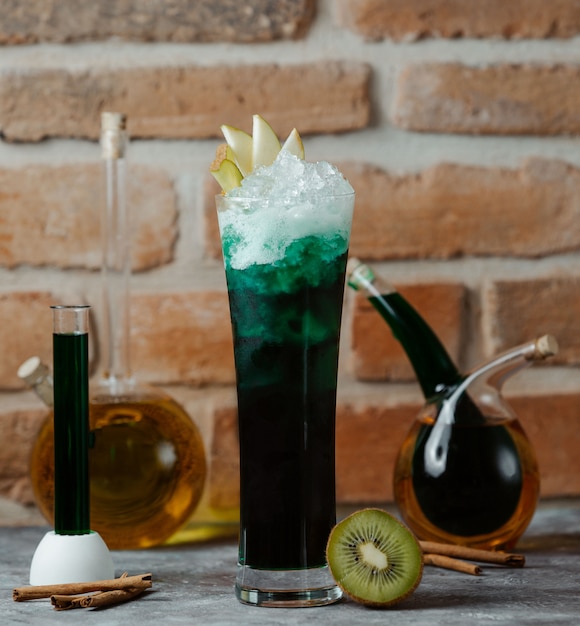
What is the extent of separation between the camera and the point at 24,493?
1.12 meters

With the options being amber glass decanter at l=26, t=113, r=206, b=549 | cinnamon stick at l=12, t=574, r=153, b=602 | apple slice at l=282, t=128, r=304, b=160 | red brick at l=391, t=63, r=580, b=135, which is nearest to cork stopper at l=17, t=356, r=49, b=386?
amber glass decanter at l=26, t=113, r=206, b=549

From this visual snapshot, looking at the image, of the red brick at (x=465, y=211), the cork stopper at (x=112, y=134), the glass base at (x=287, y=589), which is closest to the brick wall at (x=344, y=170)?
the red brick at (x=465, y=211)

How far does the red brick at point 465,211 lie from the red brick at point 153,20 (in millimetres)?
172

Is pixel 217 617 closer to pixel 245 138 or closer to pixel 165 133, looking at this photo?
pixel 245 138

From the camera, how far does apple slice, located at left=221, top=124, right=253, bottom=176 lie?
82 centimetres

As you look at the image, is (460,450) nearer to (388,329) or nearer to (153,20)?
(388,329)

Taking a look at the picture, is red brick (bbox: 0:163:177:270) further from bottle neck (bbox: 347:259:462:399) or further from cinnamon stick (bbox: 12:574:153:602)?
cinnamon stick (bbox: 12:574:153:602)

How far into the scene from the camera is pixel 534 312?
1142mm

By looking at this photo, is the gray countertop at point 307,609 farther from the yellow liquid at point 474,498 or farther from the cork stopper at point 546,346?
the cork stopper at point 546,346

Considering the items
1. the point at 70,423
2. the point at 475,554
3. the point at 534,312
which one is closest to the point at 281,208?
the point at 70,423

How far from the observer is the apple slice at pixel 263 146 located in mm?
812

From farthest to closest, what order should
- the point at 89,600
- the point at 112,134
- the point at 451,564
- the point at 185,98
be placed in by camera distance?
the point at 185,98
the point at 112,134
the point at 451,564
the point at 89,600

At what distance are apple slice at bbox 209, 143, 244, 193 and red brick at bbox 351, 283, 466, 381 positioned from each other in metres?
0.36

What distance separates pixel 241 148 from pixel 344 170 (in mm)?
314
